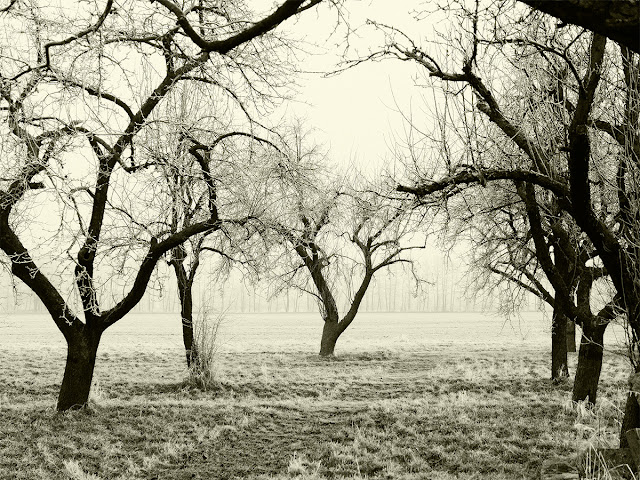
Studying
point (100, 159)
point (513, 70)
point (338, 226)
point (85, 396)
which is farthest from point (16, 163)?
point (338, 226)

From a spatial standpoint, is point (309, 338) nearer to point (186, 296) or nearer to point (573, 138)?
point (186, 296)

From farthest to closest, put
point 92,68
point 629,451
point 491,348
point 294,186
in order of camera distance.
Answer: point 491,348 < point 294,186 < point 92,68 < point 629,451

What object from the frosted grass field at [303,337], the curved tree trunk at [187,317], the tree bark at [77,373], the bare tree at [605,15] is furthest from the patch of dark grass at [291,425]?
the bare tree at [605,15]

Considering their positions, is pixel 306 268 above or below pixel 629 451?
above

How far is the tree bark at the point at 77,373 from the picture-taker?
432 inches

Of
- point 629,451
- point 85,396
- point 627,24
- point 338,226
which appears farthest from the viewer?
point 338,226

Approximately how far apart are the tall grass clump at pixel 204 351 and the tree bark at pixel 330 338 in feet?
27.5

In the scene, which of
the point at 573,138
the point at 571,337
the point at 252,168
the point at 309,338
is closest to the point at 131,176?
the point at 252,168

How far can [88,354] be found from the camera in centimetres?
1114

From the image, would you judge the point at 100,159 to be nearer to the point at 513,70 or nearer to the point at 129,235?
the point at 129,235

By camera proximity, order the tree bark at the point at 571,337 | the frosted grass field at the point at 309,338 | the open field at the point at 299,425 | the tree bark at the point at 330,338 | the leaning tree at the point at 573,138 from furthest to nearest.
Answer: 1. the frosted grass field at the point at 309,338
2. the tree bark at the point at 571,337
3. the tree bark at the point at 330,338
4. the open field at the point at 299,425
5. the leaning tree at the point at 573,138

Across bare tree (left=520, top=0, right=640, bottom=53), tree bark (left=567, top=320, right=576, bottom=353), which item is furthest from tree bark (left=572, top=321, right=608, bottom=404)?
tree bark (left=567, top=320, right=576, bottom=353)

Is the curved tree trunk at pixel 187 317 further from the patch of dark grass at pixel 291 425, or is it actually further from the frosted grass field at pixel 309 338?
the patch of dark grass at pixel 291 425

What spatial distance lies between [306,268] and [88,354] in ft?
41.9
